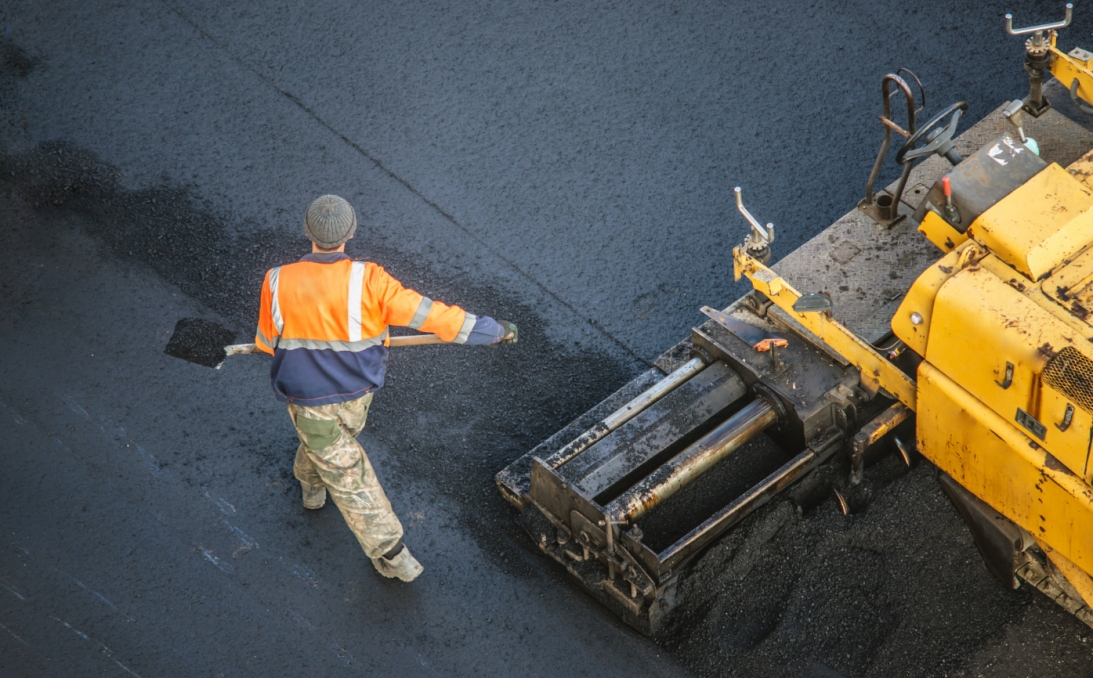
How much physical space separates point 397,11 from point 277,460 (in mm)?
3319

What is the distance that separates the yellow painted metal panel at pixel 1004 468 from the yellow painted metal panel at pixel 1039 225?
0.53 meters

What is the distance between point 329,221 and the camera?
4789 mm

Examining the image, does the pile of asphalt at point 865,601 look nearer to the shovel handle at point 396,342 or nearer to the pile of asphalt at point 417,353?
the pile of asphalt at point 417,353

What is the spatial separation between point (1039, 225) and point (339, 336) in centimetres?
268

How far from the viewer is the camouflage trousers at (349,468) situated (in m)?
5.00

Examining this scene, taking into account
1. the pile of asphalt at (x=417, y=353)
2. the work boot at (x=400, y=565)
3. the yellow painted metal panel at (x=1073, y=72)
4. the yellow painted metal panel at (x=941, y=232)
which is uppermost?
the yellow painted metal panel at (x=1073, y=72)

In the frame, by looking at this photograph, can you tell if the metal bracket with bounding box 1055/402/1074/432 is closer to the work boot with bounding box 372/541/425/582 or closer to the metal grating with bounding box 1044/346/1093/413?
the metal grating with bounding box 1044/346/1093/413

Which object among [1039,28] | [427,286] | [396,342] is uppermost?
[1039,28]

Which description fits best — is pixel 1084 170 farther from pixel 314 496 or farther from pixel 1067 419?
pixel 314 496

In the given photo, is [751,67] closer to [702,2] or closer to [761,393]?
[702,2]

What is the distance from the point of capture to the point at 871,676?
191 inches

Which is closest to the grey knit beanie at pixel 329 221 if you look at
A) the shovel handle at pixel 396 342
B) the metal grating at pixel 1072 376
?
the shovel handle at pixel 396 342

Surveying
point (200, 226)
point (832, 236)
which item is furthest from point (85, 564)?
point (832, 236)

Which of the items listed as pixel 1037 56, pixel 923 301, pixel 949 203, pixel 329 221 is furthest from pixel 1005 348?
pixel 329 221
